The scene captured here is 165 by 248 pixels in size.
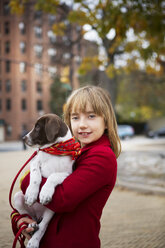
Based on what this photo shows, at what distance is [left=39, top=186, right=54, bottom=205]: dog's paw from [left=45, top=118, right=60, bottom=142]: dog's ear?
40cm

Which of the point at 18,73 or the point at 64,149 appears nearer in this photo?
the point at 64,149

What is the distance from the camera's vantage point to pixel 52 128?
222cm

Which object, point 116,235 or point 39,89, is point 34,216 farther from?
point 39,89

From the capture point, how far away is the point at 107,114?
2.39 metres

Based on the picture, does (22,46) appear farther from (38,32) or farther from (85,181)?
(85,181)

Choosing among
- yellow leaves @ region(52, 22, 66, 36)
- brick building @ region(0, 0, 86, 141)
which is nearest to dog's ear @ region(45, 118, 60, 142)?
yellow leaves @ region(52, 22, 66, 36)

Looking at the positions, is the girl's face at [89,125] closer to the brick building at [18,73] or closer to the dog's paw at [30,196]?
the dog's paw at [30,196]

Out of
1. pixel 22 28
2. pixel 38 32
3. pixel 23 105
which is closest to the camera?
pixel 22 28

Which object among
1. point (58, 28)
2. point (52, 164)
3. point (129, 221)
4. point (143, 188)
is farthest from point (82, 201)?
point (58, 28)

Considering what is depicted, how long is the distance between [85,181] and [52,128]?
1.60ft

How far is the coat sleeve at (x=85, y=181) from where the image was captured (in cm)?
199

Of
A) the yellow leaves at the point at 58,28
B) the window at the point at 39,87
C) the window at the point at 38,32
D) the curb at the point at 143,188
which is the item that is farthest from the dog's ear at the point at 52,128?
the window at the point at 38,32

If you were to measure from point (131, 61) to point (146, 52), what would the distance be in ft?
21.6

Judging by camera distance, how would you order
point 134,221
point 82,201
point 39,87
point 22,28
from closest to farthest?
point 82,201, point 134,221, point 22,28, point 39,87
